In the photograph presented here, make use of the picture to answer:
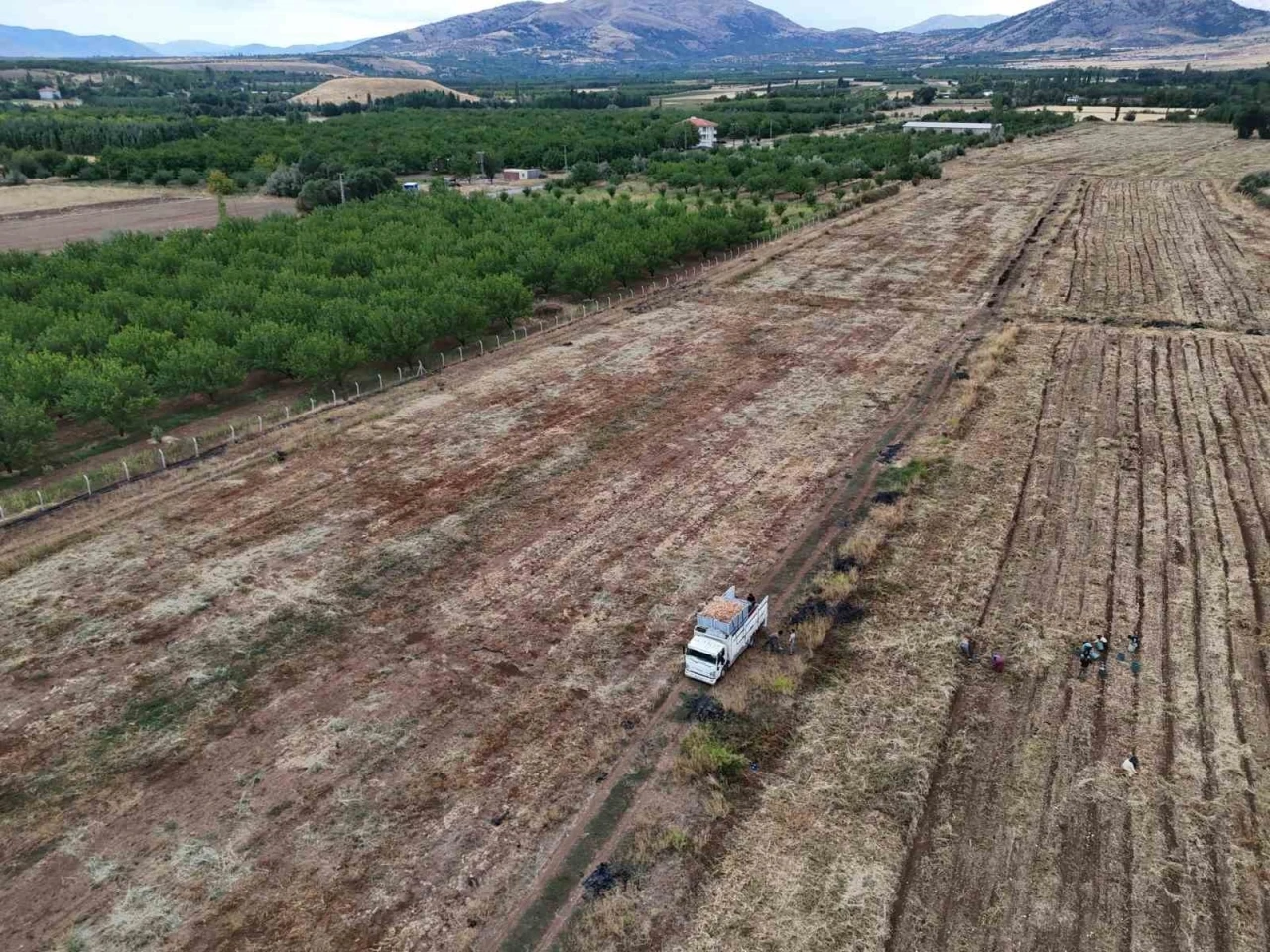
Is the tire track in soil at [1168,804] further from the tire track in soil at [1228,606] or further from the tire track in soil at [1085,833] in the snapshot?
the tire track in soil at [1228,606]

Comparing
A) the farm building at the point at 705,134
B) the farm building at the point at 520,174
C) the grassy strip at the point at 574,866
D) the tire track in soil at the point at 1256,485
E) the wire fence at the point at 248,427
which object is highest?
the farm building at the point at 705,134

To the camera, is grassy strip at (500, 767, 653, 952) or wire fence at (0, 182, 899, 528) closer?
grassy strip at (500, 767, 653, 952)

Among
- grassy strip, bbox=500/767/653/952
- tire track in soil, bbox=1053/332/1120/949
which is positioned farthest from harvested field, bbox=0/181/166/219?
tire track in soil, bbox=1053/332/1120/949

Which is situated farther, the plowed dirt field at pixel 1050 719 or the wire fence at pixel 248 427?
the wire fence at pixel 248 427

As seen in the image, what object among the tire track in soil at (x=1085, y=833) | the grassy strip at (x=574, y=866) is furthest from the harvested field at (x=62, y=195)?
the tire track in soil at (x=1085, y=833)

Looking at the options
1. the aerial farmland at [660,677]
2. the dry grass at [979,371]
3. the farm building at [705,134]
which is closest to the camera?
the aerial farmland at [660,677]

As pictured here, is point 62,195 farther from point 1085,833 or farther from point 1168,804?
point 1168,804

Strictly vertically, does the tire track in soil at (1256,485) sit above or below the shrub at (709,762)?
above

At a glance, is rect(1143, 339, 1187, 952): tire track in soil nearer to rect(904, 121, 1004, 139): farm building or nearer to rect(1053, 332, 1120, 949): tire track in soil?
rect(1053, 332, 1120, 949): tire track in soil
